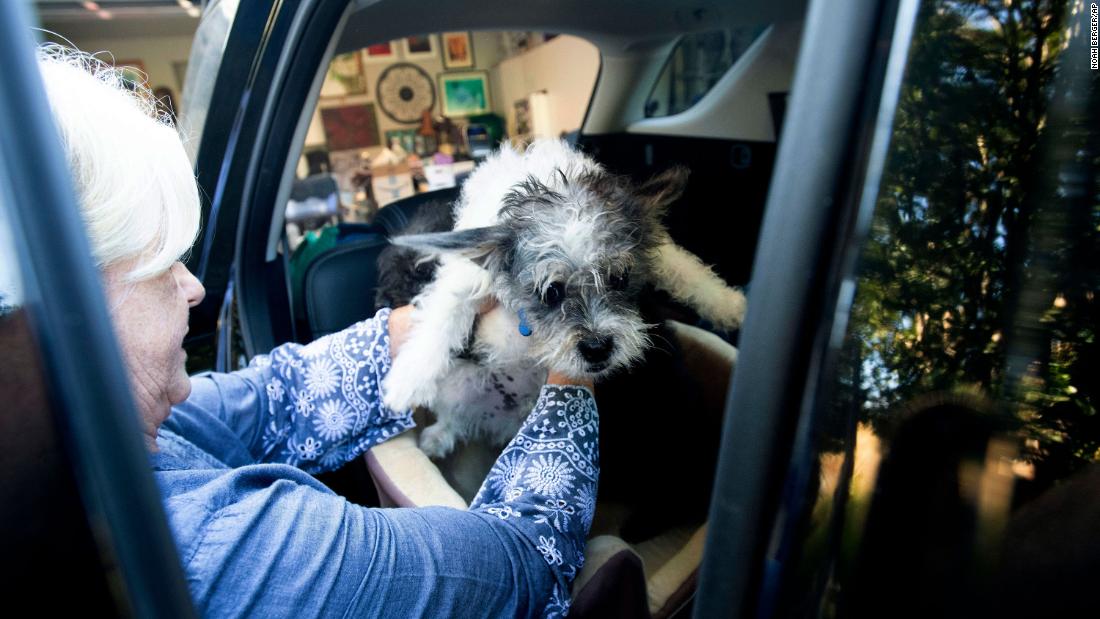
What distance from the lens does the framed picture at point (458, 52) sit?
3.53 meters

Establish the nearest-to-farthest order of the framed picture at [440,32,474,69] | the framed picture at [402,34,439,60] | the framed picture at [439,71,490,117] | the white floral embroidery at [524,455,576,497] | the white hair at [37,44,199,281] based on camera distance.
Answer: the white hair at [37,44,199,281] < the white floral embroidery at [524,455,576,497] < the framed picture at [402,34,439,60] < the framed picture at [440,32,474,69] < the framed picture at [439,71,490,117]

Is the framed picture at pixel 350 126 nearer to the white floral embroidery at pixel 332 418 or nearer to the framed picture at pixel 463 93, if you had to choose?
the framed picture at pixel 463 93

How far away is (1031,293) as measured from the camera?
0.55 m

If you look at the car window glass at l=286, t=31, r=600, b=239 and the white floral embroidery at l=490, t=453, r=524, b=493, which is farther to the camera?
the car window glass at l=286, t=31, r=600, b=239

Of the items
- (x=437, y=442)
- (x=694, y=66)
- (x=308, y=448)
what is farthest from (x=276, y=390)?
(x=694, y=66)

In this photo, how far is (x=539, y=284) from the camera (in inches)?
51.7

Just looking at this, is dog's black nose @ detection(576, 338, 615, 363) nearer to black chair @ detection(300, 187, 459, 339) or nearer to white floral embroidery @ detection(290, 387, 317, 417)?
white floral embroidery @ detection(290, 387, 317, 417)

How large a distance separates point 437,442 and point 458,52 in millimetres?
3098

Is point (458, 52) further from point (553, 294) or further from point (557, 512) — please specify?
point (557, 512)

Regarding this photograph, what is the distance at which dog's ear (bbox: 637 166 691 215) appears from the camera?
4.57ft

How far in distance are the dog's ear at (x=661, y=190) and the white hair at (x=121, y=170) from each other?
3.08ft

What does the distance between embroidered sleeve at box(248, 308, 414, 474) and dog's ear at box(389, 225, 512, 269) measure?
1.22 feet

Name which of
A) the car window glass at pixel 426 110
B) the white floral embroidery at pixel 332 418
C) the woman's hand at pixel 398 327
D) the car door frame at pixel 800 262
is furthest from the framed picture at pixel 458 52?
the car door frame at pixel 800 262

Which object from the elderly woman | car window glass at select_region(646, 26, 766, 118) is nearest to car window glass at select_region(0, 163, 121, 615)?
the elderly woman
